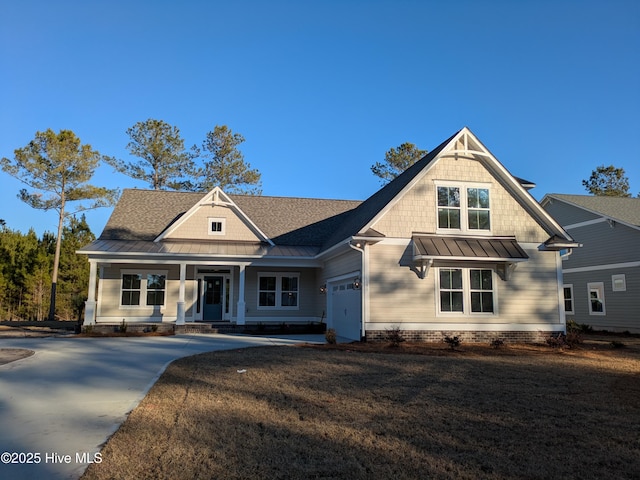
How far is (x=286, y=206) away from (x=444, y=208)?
10.3 metres

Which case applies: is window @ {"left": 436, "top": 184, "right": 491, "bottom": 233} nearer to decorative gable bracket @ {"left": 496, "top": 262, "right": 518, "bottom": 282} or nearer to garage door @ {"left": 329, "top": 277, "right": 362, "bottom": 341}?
decorative gable bracket @ {"left": 496, "top": 262, "right": 518, "bottom": 282}

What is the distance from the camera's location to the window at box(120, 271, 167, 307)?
19453 millimetres

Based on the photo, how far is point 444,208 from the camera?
15.7 meters

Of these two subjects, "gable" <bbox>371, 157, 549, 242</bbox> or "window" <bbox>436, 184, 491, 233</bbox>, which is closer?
"gable" <bbox>371, 157, 549, 242</bbox>

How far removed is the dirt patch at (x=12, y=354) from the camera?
34.1 ft

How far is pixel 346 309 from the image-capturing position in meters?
16.8

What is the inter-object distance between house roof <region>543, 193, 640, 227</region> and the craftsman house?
315 inches

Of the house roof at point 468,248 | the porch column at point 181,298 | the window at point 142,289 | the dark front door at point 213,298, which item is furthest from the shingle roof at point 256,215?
the house roof at point 468,248

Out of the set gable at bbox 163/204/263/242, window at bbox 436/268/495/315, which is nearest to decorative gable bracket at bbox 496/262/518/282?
window at bbox 436/268/495/315

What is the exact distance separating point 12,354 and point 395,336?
9998 millimetres

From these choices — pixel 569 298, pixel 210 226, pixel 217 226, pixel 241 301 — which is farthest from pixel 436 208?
pixel 569 298

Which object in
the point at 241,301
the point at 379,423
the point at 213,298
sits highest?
the point at 213,298

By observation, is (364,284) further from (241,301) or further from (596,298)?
(596,298)

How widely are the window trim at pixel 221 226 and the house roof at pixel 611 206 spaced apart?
1771 cm
